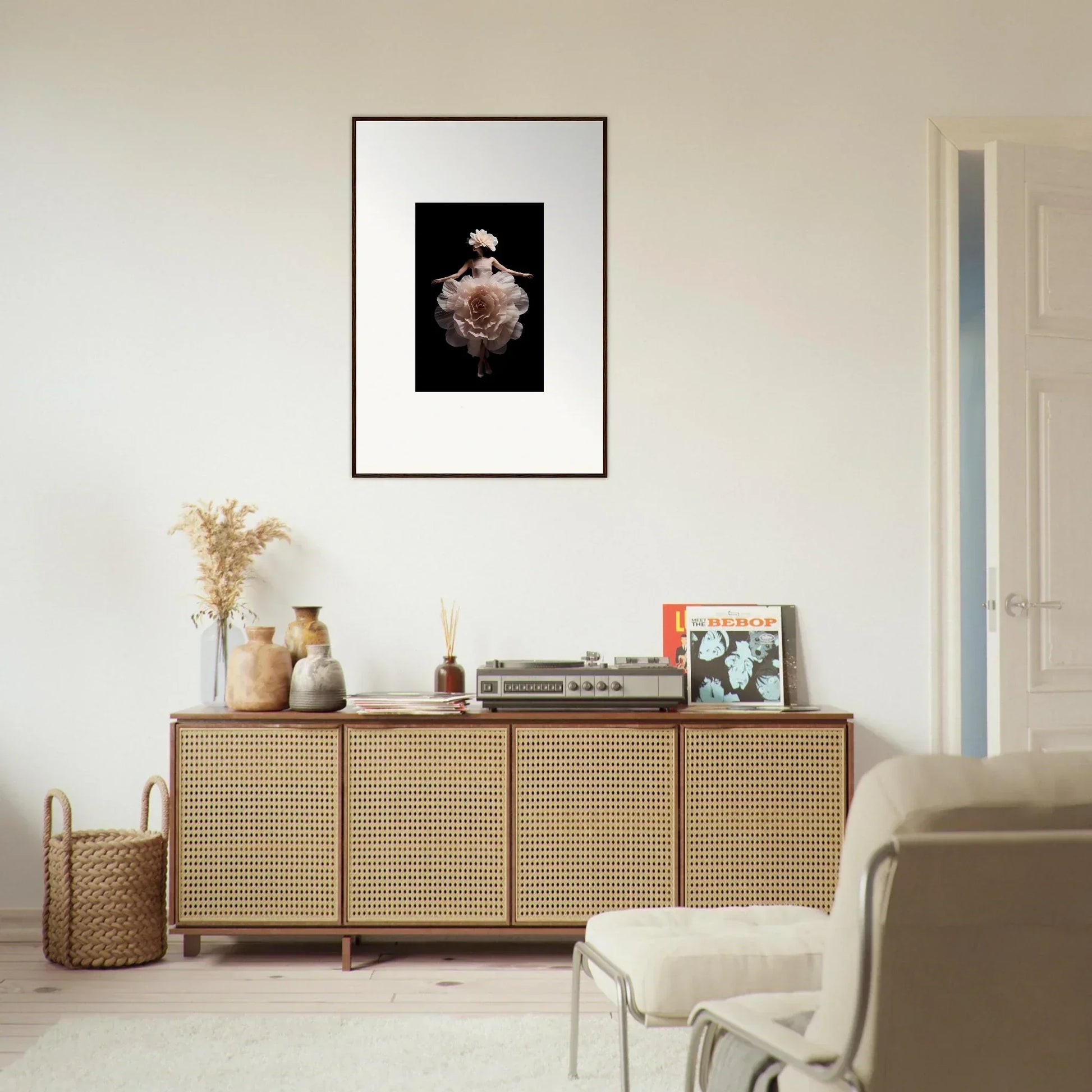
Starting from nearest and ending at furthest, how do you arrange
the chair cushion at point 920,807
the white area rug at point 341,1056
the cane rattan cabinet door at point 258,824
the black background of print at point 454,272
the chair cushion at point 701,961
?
the chair cushion at point 920,807
the chair cushion at point 701,961
the white area rug at point 341,1056
the cane rattan cabinet door at point 258,824
the black background of print at point 454,272

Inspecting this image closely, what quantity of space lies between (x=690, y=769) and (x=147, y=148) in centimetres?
271

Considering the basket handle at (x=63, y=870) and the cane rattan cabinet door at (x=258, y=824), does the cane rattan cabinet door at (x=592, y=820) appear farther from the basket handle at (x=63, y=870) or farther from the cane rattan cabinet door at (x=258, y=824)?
the basket handle at (x=63, y=870)

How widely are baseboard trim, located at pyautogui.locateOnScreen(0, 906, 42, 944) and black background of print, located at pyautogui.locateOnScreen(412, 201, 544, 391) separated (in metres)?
2.16

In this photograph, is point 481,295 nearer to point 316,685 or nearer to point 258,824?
point 316,685

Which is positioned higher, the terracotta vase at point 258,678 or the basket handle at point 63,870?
the terracotta vase at point 258,678

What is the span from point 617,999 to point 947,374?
2.49 m

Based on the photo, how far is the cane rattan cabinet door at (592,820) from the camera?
3432 mm

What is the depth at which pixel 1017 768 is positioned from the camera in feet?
4.93

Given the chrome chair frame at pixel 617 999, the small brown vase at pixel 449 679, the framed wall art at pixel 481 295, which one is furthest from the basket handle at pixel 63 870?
the chrome chair frame at pixel 617 999

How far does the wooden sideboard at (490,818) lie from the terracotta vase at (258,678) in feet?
0.20

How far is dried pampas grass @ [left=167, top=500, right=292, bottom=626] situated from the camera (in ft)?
12.2

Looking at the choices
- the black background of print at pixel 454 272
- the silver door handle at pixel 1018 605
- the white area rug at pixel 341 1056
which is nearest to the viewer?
the white area rug at pixel 341 1056

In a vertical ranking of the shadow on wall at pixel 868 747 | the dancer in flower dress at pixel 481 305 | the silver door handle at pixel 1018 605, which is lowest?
the shadow on wall at pixel 868 747

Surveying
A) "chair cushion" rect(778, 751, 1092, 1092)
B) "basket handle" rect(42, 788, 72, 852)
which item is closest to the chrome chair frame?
"chair cushion" rect(778, 751, 1092, 1092)
